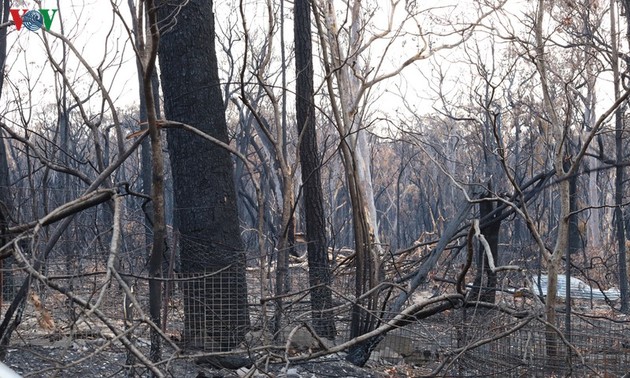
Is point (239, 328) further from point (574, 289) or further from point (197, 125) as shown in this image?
point (574, 289)

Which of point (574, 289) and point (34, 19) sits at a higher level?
point (34, 19)

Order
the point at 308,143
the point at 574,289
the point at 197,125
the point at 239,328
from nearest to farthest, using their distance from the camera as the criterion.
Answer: the point at 239,328
the point at 197,125
the point at 308,143
the point at 574,289

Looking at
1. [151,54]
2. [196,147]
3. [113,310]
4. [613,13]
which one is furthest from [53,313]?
[613,13]

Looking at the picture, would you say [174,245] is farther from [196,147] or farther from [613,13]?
[613,13]

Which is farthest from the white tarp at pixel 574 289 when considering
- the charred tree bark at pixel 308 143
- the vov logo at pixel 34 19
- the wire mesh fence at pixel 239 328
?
the vov logo at pixel 34 19

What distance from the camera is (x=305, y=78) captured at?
9.53 meters

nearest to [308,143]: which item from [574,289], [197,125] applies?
[197,125]

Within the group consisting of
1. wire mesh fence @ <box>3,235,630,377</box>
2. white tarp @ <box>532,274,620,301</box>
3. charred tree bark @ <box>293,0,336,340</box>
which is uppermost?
charred tree bark @ <box>293,0,336,340</box>

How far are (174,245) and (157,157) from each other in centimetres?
181

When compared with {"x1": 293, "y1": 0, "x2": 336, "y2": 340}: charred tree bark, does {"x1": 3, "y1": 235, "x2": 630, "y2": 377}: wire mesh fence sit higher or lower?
lower

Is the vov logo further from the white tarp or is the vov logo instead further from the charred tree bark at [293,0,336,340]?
the white tarp

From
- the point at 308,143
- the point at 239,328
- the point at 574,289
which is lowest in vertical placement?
the point at 574,289

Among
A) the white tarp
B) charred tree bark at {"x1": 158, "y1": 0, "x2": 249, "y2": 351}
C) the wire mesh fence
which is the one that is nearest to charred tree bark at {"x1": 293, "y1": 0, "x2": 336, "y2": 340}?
charred tree bark at {"x1": 158, "y1": 0, "x2": 249, "y2": 351}

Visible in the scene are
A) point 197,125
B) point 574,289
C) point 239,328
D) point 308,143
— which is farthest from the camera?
point 574,289
